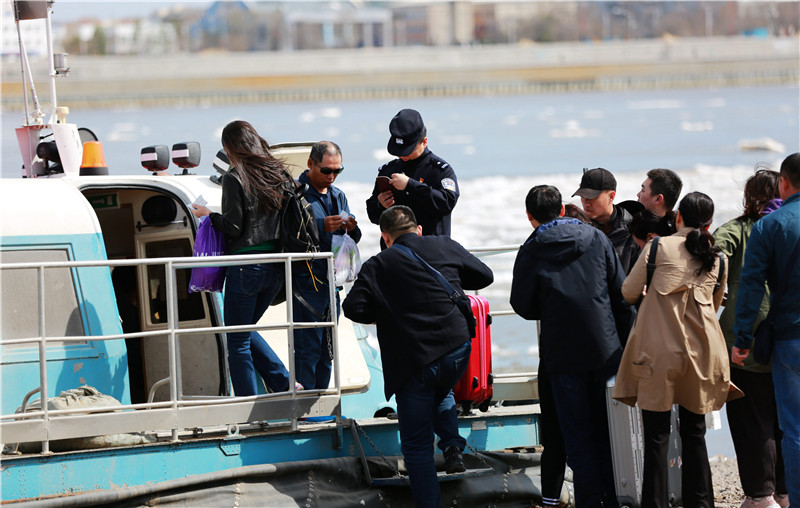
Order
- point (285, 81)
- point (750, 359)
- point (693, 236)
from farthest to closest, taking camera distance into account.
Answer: point (285, 81) < point (750, 359) < point (693, 236)

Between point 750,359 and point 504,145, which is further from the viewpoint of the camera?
point 504,145

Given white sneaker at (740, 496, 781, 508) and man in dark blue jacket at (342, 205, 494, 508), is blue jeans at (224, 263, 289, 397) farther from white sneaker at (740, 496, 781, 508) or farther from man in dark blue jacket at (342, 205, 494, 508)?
white sneaker at (740, 496, 781, 508)

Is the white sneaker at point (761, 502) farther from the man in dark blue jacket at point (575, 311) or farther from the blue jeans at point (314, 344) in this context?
the blue jeans at point (314, 344)

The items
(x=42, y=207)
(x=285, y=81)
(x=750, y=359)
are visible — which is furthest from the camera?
(x=285, y=81)

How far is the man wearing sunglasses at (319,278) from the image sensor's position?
21.6 feet

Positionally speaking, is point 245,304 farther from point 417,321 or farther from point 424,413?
point 424,413

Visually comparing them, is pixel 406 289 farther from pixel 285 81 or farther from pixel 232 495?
pixel 285 81

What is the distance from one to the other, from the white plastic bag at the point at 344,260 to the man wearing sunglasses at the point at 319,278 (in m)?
0.04

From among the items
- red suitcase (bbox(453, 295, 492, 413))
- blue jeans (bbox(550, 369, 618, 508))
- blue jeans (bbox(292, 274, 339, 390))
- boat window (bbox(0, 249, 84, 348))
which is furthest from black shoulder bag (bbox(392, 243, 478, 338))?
boat window (bbox(0, 249, 84, 348))

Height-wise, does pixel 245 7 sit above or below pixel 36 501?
above

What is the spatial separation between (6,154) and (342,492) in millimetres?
47860

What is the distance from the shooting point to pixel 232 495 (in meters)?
6.19

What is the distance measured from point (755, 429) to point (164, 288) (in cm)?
426

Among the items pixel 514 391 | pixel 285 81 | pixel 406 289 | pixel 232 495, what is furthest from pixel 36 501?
pixel 285 81
